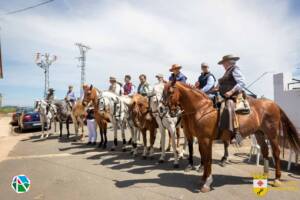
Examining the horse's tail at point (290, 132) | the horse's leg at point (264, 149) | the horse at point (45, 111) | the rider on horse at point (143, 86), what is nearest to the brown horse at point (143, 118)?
the rider on horse at point (143, 86)

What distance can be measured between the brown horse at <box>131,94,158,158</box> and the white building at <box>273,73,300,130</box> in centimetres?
745

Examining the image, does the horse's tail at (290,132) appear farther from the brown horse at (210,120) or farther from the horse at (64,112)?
the horse at (64,112)

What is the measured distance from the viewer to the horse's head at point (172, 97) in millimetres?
5088

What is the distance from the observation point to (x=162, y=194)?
15.1ft

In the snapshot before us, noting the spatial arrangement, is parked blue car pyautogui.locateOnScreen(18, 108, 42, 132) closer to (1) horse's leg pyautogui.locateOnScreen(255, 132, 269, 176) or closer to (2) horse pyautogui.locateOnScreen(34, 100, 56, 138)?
(2) horse pyautogui.locateOnScreen(34, 100, 56, 138)

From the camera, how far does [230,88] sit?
5258 mm

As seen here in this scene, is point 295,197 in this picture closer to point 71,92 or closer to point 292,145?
point 292,145

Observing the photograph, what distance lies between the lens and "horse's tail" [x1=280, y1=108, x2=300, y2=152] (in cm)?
557

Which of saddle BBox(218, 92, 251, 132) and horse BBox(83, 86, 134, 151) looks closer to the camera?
saddle BBox(218, 92, 251, 132)

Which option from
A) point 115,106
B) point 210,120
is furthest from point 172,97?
point 115,106

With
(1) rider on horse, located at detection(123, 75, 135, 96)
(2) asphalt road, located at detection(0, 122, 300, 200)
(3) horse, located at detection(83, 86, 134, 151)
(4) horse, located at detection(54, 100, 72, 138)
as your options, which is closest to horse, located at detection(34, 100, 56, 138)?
(4) horse, located at detection(54, 100, 72, 138)

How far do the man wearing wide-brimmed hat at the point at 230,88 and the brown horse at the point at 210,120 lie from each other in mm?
199

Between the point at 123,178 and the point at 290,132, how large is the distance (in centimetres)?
424

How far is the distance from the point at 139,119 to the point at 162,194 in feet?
10.8
